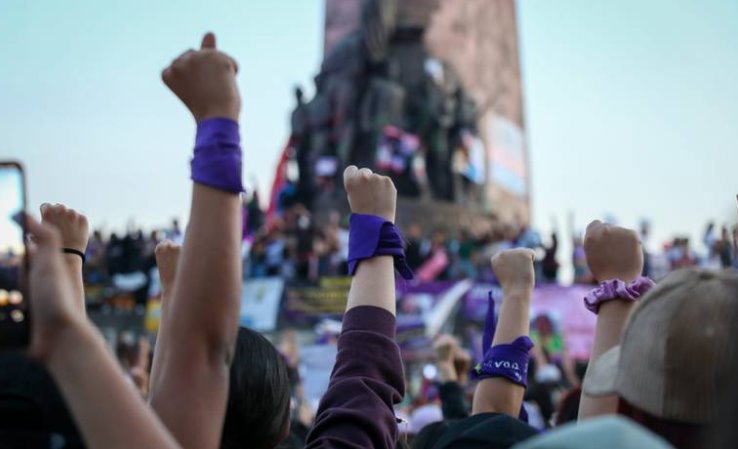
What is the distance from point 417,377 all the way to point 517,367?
35.3ft

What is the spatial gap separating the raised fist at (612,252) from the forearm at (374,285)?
49 cm

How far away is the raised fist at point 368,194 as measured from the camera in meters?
2.39

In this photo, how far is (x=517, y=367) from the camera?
9.64ft

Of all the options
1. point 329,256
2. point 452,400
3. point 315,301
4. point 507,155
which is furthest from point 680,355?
point 507,155

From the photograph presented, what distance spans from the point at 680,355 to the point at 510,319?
1.36 m

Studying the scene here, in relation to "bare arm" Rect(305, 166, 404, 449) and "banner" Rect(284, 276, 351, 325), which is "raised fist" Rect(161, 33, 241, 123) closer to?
"bare arm" Rect(305, 166, 404, 449)

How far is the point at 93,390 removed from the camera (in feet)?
4.83

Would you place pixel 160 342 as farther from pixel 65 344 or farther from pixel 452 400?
pixel 452 400

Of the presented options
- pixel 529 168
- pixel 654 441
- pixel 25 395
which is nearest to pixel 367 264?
pixel 25 395

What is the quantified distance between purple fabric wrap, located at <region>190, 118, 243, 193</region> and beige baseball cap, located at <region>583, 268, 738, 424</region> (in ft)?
2.22

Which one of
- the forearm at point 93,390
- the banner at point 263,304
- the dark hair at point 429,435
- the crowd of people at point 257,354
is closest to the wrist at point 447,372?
the dark hair at point 429,435

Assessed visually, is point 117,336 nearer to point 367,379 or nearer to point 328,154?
point 328,154

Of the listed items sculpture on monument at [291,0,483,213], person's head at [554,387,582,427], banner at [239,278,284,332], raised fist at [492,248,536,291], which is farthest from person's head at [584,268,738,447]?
sculpture on monument at [291,0,483,213]

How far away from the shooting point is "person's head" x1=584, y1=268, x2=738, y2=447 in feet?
5.20
